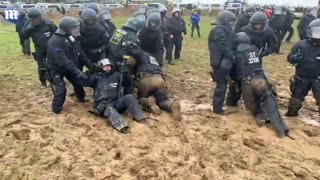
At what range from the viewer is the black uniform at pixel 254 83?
6.77 meters

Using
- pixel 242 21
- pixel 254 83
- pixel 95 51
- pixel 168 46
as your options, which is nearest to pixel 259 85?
pixel 254 83

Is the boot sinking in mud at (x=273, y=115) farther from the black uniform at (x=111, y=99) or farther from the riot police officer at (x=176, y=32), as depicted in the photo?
the riot police officer at (x=176, y=32)

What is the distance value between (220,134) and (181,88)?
318 cm

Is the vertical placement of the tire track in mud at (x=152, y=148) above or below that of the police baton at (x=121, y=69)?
below

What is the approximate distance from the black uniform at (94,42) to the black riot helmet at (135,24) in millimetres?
526

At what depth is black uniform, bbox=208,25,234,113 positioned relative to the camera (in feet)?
23.4

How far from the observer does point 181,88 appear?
9.41m

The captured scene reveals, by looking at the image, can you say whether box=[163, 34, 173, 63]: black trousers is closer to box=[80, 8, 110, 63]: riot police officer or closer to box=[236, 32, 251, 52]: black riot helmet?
box=[80, 8, 110, 63]: riot police officer

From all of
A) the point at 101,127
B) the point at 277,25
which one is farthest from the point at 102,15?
the point at 277,25

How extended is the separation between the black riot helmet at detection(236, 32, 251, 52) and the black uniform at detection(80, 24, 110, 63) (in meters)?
2.59

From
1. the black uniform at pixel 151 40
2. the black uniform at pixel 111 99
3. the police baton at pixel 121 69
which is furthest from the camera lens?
the black uniform at pixel 151 40

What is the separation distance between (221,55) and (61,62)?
107 inches

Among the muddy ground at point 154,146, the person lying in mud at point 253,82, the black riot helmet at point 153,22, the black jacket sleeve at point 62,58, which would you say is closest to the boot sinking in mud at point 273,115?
the person lying in mud at point 253,82

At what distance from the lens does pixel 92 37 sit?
8211mm
